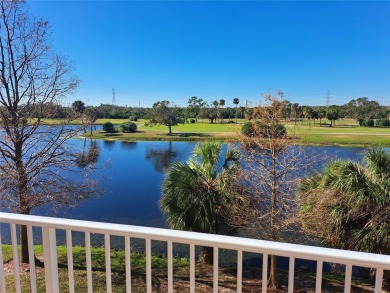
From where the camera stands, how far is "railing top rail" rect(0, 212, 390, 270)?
104 cm

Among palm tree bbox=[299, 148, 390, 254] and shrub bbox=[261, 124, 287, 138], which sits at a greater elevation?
shrub bbox=[261, 124, 287, 138]

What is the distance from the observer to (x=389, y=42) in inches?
834

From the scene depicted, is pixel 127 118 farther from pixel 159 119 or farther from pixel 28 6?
pixel 28 6

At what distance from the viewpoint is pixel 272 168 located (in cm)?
616

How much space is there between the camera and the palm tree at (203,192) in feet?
22.3

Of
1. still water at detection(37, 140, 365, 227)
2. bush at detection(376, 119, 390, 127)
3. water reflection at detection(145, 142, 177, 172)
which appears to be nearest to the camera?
still water at detection(37, 140, 365, 227)

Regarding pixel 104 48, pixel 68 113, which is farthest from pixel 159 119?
pixel 68 113

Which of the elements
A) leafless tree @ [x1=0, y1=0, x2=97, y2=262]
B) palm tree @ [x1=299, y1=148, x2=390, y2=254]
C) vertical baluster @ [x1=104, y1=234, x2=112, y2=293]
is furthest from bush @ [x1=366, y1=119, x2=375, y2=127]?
vertical baluster @ [x1=104, y1=234, x2=112, y2=293]

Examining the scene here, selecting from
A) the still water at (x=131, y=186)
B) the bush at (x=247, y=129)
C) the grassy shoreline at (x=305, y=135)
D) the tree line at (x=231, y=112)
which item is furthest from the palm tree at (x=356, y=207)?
the tree line at (x=231, y=112)

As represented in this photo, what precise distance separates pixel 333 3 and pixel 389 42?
12.1m

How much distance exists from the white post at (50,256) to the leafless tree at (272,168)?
4.96m

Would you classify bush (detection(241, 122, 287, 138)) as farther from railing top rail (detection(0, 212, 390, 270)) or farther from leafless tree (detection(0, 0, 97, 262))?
railing top rail (detection(0, 212, 390, 270))

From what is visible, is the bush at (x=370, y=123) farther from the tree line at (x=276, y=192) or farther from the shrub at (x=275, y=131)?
the shrub at (x=275, y=131)

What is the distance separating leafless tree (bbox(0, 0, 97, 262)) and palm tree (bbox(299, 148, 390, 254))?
577 cm
